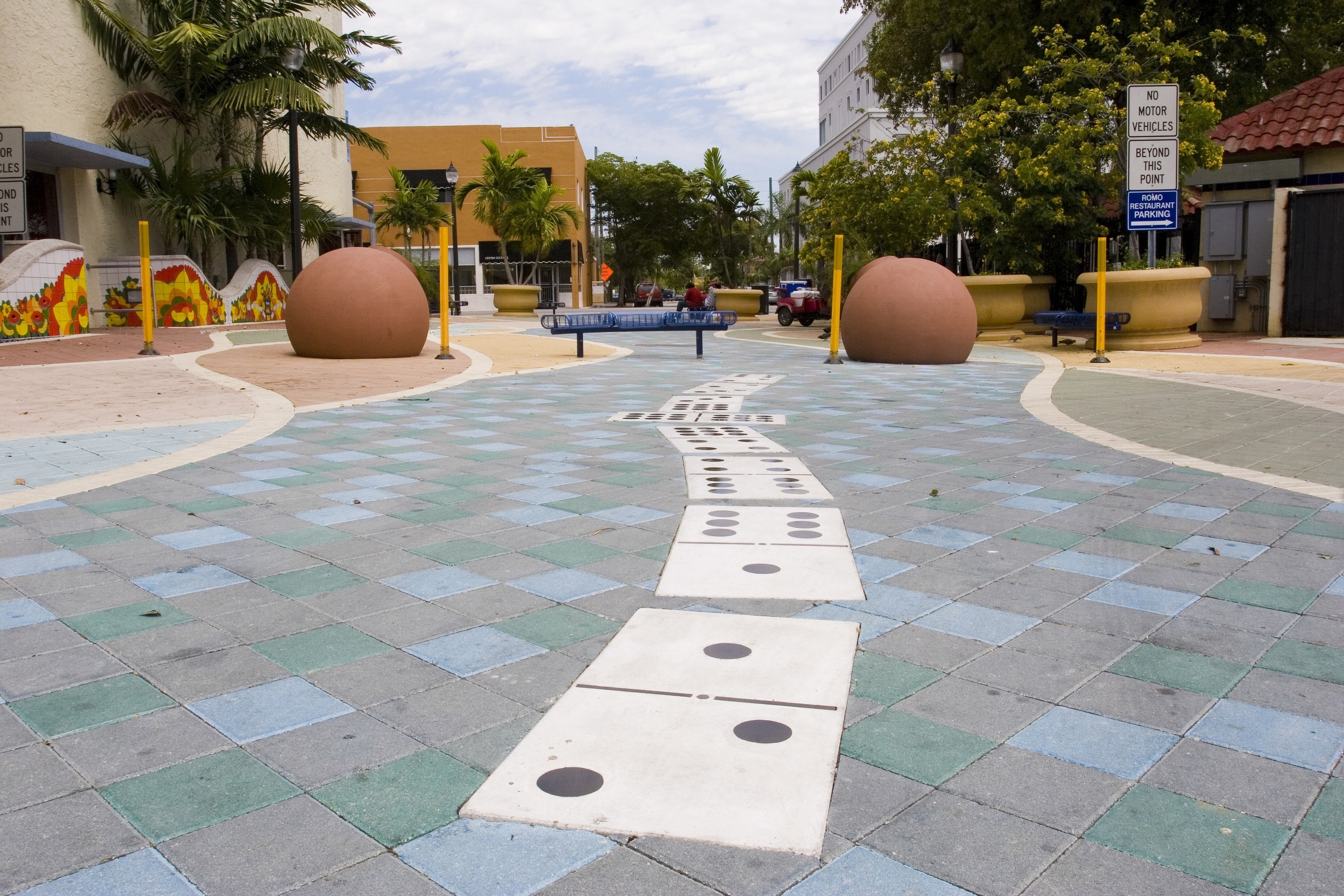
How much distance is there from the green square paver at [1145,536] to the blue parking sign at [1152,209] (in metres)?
11.7

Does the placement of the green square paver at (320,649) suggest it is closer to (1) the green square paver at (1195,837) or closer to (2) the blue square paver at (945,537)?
(1) the green square paver at (1195,837)

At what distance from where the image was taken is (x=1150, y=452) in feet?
25.1

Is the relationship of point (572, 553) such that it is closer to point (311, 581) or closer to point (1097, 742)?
point (311, 581)

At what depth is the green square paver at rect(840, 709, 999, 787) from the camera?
Result: 2.85m

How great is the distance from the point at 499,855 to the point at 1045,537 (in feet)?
12.1

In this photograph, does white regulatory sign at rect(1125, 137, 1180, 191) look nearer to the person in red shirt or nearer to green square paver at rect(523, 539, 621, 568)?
green square paver at rect(523, 539, 621, 568)

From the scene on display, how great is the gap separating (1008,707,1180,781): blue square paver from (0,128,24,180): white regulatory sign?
41.3 ft

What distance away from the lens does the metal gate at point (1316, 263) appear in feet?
61.5

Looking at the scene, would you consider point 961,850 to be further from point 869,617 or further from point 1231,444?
point 1231,444

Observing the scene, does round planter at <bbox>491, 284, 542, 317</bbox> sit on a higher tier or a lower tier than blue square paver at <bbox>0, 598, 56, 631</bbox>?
higher

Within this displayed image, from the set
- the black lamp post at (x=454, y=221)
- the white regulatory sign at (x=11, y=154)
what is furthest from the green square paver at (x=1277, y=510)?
the black lamp post at (x=454, y=221)

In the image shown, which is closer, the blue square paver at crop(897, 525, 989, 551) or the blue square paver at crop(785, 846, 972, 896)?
the blue square paver at crop(785, 846, 972, 896)

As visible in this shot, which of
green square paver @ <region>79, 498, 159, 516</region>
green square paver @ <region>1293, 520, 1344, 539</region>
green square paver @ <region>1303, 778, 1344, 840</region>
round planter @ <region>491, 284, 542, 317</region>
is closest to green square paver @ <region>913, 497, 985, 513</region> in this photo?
green square paver @ <region>1293, 520, 1344, 539</region>

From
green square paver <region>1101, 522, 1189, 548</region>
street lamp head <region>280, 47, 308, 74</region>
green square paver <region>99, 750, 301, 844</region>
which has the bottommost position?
green square paver <region>99, 750, 301, 844</region>
